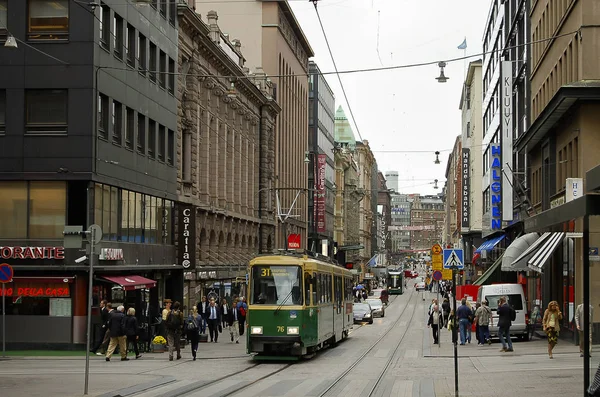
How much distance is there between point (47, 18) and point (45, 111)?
3.06 meters

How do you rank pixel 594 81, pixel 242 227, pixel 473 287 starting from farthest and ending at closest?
pixel 242 227 → pixel 473 287 → pixel 594 81

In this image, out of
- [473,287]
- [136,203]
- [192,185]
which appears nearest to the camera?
[136,203]

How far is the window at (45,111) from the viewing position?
34.1 metres

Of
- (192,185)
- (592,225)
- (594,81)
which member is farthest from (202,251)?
(592,225)

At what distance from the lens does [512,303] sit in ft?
130

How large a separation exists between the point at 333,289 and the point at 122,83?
10.8m

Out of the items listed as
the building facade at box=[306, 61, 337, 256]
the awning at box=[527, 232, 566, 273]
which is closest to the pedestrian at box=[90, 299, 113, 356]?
the awning at box=[527, 232, 566, 273]

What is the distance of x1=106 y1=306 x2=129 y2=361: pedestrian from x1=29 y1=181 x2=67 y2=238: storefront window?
5.31 metres

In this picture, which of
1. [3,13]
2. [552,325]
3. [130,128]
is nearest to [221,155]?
[130,128]

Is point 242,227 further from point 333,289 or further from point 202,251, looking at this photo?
point 333,289

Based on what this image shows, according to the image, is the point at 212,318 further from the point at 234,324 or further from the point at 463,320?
the point at 463,320

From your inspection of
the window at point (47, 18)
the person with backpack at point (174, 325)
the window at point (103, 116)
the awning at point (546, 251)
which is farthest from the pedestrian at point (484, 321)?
the window at point (47, 18)

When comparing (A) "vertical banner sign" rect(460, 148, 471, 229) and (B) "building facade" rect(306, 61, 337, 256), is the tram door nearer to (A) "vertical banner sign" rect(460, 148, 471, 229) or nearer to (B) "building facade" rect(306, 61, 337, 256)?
(B) "building facade" rect(306, 61, 337, 256)

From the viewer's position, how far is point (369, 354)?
33781 mm
